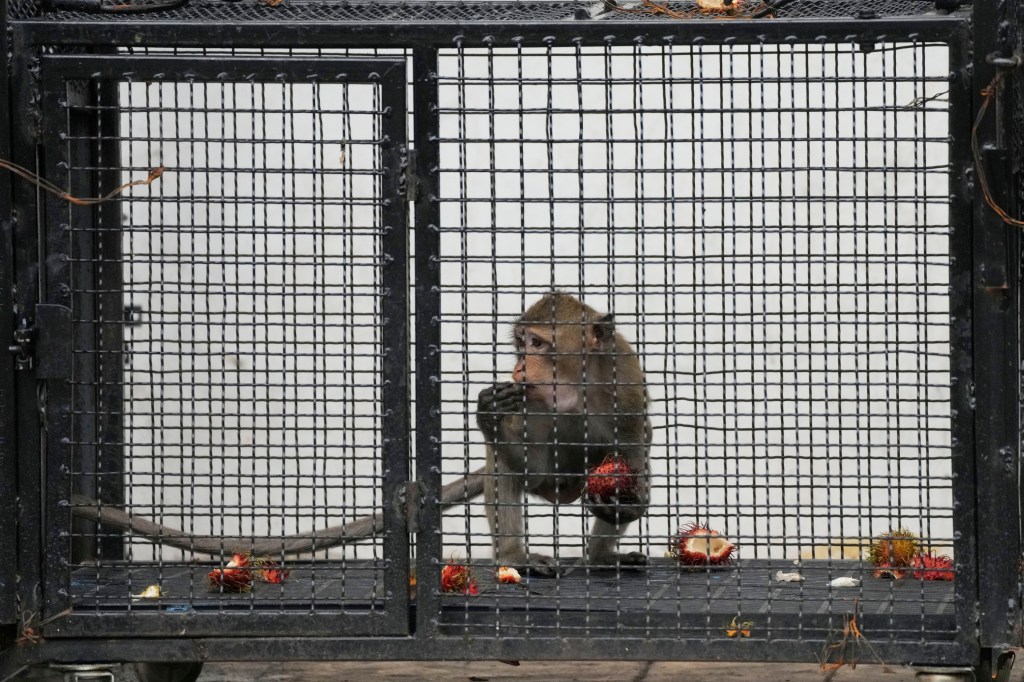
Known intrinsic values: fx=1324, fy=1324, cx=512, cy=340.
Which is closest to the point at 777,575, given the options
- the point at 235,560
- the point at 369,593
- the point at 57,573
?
the point at 369,593

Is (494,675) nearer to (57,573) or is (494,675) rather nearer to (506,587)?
(506,587)

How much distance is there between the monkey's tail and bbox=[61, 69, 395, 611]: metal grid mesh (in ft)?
0.17

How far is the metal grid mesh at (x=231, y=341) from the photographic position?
151 inches

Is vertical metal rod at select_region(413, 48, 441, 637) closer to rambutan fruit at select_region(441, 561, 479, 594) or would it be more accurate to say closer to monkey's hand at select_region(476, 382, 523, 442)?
rambutan fruit at select_region(441, 561, 479, 594)

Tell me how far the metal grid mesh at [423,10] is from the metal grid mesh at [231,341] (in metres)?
0.32

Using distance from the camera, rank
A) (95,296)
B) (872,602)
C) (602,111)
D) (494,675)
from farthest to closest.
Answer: (494,675), (95,296), (872,602), (602,111)

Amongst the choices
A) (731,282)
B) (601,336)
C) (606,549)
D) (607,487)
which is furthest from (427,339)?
(731,282)

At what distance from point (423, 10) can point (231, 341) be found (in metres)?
1.38

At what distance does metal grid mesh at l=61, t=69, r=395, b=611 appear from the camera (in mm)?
3848

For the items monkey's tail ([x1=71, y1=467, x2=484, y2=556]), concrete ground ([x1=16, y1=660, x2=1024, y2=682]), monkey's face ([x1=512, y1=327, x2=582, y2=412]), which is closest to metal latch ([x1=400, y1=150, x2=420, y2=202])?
monkey's tail ([x1=71, y1=467, x2=484, y2=556])

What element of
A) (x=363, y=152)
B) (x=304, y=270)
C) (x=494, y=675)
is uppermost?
(x=363, y=152)

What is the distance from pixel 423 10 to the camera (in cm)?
454

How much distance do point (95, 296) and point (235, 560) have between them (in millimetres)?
1191

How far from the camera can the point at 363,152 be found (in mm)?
7785
